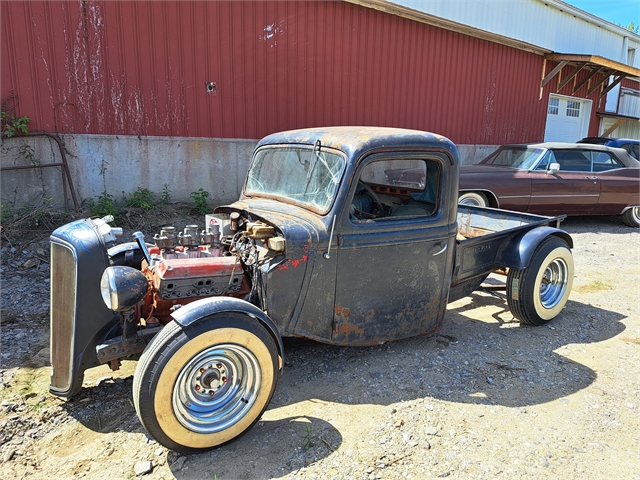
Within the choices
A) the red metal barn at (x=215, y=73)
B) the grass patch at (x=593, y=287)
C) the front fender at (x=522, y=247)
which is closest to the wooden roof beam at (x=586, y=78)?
the red metal barn at (x=215, y=73)

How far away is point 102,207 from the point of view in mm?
6465

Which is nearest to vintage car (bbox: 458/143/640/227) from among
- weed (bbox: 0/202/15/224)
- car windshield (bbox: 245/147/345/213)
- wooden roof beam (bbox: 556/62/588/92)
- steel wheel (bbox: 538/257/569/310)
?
steel wheel (bbox: 538/257/569/310)

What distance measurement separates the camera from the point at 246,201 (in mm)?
3609

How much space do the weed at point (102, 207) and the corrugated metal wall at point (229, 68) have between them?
1.01 metres

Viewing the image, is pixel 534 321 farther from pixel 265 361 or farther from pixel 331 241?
pixel 265 361

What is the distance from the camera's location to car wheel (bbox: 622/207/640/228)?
29.2 ft

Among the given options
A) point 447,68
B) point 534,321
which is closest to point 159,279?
point 534,321

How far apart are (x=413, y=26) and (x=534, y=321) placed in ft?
25.8

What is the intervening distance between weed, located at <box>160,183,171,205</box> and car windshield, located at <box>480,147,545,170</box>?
19.7 feet

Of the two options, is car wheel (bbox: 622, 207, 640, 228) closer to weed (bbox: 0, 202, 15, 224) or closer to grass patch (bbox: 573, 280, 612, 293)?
grass patch (bbox: 573, 280, 612, 293)

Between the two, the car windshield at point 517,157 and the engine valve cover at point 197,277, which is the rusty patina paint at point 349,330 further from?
the car windshield at point 517,157

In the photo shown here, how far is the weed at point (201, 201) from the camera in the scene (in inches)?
287

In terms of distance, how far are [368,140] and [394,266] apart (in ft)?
2.97

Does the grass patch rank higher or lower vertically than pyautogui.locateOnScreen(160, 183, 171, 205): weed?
lower
